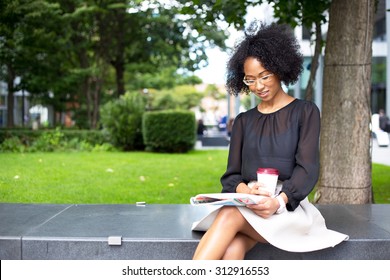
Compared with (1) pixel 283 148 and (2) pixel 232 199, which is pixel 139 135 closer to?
(1) pixel 283 148

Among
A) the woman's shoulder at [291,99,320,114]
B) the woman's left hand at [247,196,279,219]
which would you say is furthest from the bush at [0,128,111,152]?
the woman's left hand at [247,196,279,219]

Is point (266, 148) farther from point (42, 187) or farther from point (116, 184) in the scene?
point (116, 184)

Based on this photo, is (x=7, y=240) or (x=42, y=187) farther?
(x=42, y=187)

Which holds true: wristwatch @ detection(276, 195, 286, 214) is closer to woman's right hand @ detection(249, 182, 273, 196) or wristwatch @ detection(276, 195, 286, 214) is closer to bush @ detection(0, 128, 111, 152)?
woman's right hand @ detection(249, 182, 273, 196)

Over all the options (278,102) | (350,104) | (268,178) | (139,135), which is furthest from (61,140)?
(268,178)

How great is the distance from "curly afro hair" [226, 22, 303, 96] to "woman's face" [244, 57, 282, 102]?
0.03m

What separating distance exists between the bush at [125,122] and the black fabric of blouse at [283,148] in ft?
41.4

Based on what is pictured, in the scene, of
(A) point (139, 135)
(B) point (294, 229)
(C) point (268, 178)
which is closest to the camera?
(C) point (268, 178)

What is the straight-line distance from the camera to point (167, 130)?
51.1 ft

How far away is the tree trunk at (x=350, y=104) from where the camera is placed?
17.0 ft

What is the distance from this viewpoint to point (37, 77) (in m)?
19.1

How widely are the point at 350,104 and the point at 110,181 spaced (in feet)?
14.5
